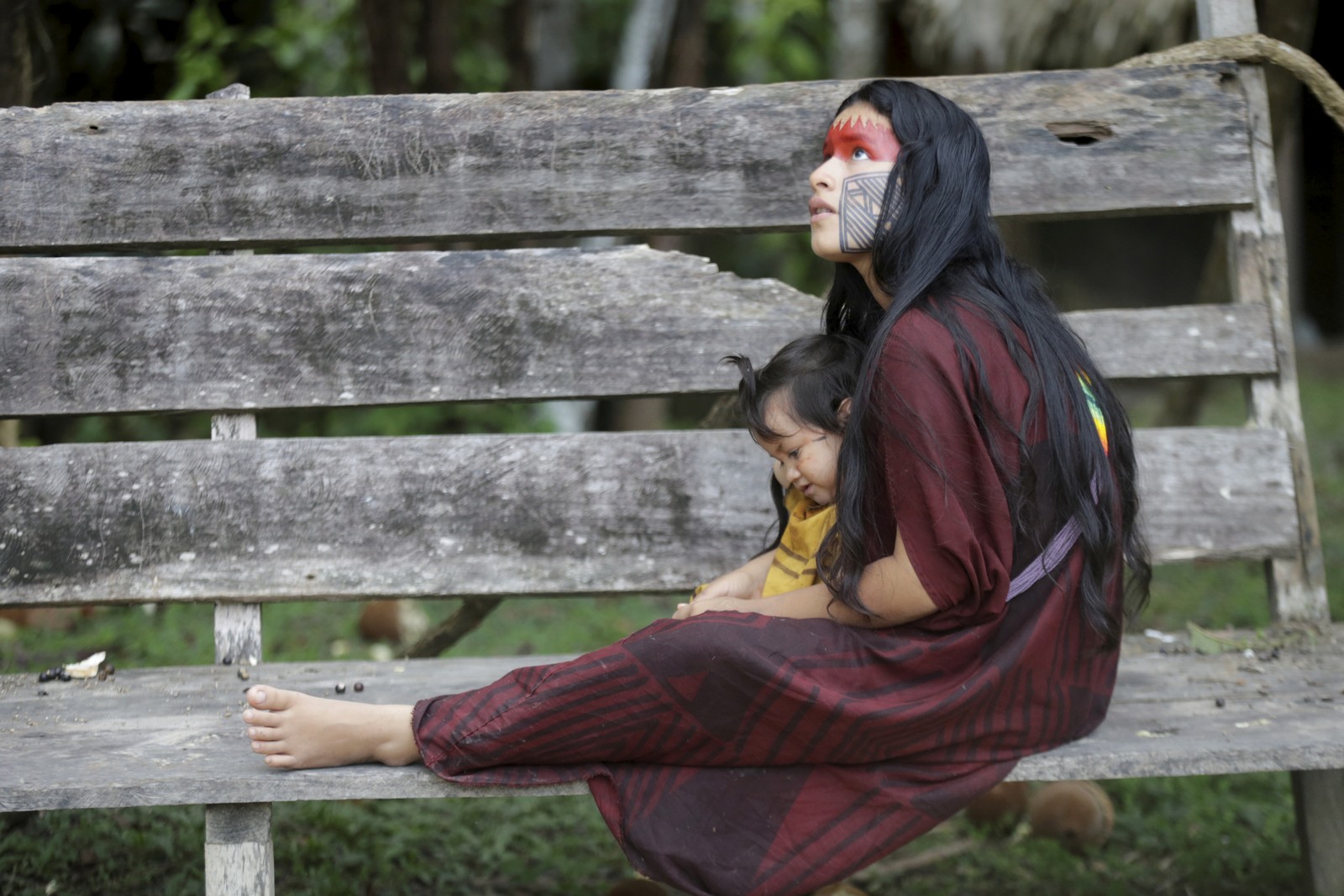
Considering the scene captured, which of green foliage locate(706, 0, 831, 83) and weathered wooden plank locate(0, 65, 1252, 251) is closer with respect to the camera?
weathered wooden plank locate(0, 65, 1252, 251)

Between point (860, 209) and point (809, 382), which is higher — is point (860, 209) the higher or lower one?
the higher one

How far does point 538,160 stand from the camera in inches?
100

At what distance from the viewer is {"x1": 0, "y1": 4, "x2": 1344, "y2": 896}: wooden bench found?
2453 millimetres

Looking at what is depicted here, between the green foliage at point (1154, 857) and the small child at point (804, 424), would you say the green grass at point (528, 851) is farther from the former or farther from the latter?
the small child at point (804, 424)

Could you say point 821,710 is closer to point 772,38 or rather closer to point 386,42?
point 386,42

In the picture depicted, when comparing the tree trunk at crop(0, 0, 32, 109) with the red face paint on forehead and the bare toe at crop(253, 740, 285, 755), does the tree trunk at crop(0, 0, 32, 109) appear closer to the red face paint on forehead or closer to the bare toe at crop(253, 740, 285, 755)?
the bare toe at crop(253, 740, 285, 755)

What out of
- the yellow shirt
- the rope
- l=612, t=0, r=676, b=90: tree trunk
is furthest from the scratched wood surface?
l=612, t=0, r=676, b=90: tree trunk

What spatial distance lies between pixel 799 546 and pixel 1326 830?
3.87 feet

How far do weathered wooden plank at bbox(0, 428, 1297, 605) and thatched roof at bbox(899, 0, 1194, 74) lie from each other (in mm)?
3237

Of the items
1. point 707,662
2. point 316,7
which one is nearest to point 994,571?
point 707,662

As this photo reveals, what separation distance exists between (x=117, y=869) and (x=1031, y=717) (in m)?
2.00

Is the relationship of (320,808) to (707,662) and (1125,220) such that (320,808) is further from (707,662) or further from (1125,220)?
(1125,220)

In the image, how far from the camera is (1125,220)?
33.6 ft

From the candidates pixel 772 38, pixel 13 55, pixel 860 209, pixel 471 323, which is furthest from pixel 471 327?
pixel 772 38
